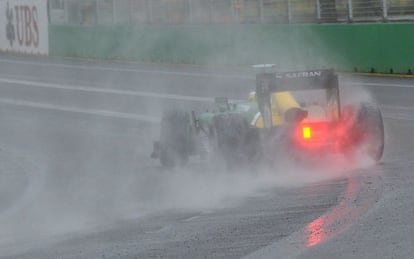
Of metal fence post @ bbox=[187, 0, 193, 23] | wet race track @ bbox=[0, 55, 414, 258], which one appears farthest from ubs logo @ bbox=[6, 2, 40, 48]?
wet race track @ bbox=[0, 55, 414, 258]

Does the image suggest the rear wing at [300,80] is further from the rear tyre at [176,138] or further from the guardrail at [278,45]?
the guardrail at [278,45]

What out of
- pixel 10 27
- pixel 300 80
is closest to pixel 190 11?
pixel 10 27

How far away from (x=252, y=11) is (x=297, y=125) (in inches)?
797

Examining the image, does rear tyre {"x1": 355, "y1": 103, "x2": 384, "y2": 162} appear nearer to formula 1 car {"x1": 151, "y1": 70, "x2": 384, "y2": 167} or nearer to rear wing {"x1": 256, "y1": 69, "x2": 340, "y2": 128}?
formula 1 car {"x1": 151, "y1": 70, "x2": 384, "y2": 167}

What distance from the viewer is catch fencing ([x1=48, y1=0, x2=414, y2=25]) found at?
2798 centimetres

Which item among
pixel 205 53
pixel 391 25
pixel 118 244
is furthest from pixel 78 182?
pixel 205 53

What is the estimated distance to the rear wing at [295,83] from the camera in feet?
42.8

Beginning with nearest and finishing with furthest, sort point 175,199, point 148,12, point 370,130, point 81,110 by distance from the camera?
1. point 175,199
2. point 370,130
3. point 81,110
4. point 148,12

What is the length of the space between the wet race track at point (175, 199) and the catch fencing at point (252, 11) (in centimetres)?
475

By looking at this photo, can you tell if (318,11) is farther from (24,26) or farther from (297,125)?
(297,125)

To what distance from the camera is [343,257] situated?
7.95m

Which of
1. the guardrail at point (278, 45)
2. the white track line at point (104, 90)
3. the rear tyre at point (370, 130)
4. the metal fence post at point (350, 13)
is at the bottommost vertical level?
the white track line at point (104, 90)

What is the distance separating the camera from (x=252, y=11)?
32.8m

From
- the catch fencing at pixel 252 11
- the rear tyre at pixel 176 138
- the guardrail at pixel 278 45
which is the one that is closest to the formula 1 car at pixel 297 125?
the rear tyre at pixel 176 138
